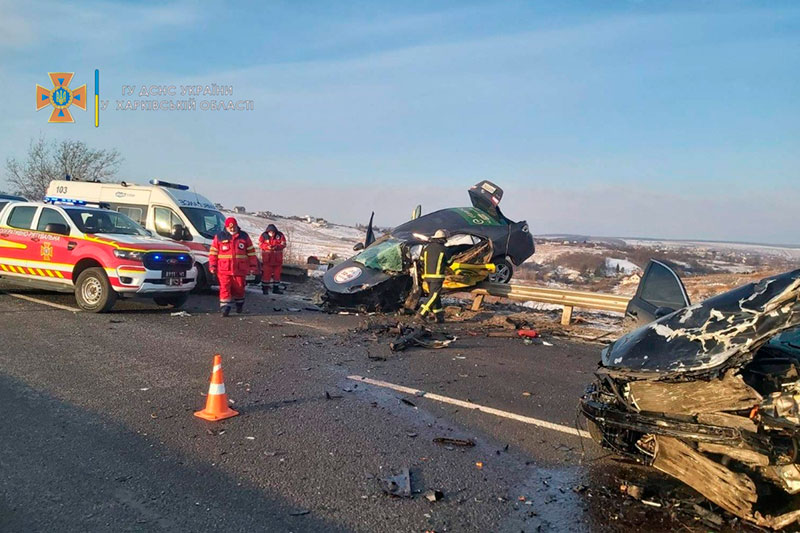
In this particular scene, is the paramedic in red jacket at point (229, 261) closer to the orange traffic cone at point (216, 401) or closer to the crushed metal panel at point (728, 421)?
the orange traffic cone at point (216, 401)

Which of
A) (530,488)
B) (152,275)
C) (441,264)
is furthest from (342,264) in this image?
(530,488)

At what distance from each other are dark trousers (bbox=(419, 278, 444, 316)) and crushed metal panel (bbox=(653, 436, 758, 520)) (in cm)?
642

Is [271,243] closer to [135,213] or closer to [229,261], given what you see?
[135,213]

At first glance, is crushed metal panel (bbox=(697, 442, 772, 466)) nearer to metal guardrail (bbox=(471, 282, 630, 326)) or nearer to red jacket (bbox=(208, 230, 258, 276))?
metal guardrail (bbox=(471, 282, 630, 326))

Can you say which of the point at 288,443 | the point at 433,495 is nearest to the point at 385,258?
the point at 288,443

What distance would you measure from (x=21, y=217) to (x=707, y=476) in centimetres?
1098

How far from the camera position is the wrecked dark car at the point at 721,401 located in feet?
10.1

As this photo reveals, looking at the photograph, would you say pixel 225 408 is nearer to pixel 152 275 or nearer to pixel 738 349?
pixel 738 349

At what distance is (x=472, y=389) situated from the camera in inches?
236

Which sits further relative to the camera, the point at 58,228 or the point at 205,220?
the point at 205,220

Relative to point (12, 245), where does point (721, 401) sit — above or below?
below

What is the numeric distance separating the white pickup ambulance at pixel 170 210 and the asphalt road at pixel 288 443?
14.9ft

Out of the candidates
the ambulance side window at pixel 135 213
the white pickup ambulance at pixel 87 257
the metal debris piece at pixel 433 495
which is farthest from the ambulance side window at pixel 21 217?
the metal debris piece at pixel 433 495

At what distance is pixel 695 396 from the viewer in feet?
11.0
